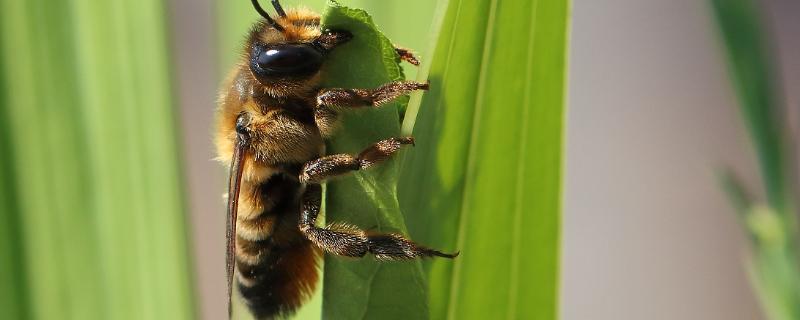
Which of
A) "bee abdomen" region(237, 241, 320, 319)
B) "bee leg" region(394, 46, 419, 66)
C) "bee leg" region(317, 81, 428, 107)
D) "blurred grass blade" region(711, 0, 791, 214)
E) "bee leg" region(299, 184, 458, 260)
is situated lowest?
"bee abdomen" region(237, 241, 320, 319)

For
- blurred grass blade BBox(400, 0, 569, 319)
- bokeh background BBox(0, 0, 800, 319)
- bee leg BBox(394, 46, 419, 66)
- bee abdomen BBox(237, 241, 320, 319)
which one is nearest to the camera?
blurred grass blade BBox(400, 0, 569, 319)

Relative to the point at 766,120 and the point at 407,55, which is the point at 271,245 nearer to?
→ the point at 407,55

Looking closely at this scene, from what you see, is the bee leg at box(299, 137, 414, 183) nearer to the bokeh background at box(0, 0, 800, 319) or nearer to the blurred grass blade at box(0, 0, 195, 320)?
the blurred grass blade at box(0, 0, 195, 320)

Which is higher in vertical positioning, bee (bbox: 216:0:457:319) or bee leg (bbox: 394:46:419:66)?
bee leg (bbox: 394:46:419:66)

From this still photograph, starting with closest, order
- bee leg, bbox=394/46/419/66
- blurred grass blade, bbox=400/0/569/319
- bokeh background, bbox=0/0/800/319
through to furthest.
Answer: blurred grass blade, bbox=400/0/569/319
bee leg, bbox=394/46/419/66
bokeh background, bbox=0/0/800/319

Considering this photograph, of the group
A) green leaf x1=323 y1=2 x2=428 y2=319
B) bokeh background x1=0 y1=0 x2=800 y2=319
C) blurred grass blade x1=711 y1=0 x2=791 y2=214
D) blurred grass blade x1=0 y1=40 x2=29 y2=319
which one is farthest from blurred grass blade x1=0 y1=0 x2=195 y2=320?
bokeh background x1=0 y1=0 x2=800 y2=319

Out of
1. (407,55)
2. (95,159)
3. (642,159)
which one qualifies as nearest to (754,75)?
(407,55)

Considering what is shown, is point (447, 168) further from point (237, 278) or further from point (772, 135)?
point (772, 135)
